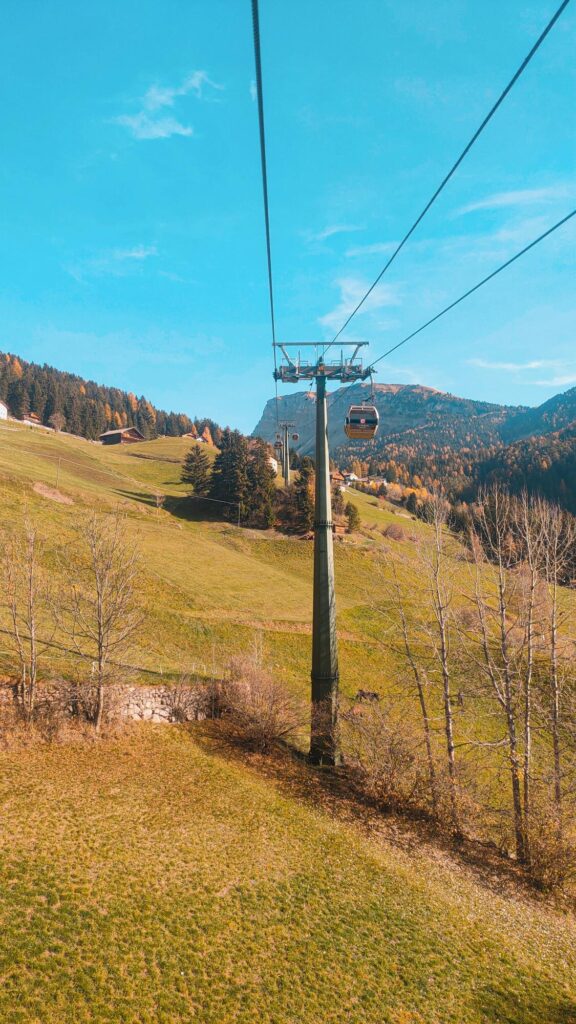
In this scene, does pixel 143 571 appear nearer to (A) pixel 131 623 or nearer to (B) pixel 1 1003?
(A) pixel 131 623

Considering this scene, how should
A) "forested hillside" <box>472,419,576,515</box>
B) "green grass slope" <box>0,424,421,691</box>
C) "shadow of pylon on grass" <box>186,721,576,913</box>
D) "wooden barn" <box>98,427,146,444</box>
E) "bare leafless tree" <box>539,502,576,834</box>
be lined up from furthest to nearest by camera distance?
"forested hillside" <box>472,419,576,515</box> < "wooden barn" <box>98,427,146,444</box> < "green grass slope" <box>0,424,421,691</box> < "bare leafless tree" <box>539,502,576,834</box> < "shadow of pylon on grass" <box>186,721,576,913</box>

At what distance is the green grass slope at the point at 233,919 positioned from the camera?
9445 mm

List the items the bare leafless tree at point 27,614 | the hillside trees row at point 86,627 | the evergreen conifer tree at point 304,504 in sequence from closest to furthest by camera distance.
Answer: the bare leafless tree at point 27,614
the hillside trees row at point 86,627
the evergreen conifer tree at point 304,504

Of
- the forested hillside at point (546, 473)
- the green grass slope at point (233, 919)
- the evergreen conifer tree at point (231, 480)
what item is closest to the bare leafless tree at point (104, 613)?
the green grass slope at point (233, 919)

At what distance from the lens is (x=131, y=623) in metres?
23.8

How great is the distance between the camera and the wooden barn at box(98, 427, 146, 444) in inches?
5733

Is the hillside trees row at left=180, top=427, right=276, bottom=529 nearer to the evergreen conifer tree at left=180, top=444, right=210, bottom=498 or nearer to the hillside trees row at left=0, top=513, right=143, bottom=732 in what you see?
the evergreen conifer tree at left=180, top=444, right=210, bottom=498

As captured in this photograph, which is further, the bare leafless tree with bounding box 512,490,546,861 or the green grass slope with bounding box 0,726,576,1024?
the bare leafless tree with bounding box 512,490,546,861

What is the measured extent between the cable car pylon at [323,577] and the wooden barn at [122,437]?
13685cm

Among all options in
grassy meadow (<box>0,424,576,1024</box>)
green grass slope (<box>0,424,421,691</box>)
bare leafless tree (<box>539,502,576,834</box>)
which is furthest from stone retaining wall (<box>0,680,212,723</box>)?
bare leafless tree (<box>539,502,576,834</box>)

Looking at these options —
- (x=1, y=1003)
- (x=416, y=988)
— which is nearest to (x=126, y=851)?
(x=1, y=1003)

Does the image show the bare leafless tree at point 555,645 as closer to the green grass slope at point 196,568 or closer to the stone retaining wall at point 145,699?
the green grass slope at point 196,568

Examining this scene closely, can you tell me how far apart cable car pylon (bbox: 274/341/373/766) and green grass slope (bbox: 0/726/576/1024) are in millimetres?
3649

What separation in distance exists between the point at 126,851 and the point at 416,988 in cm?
848
